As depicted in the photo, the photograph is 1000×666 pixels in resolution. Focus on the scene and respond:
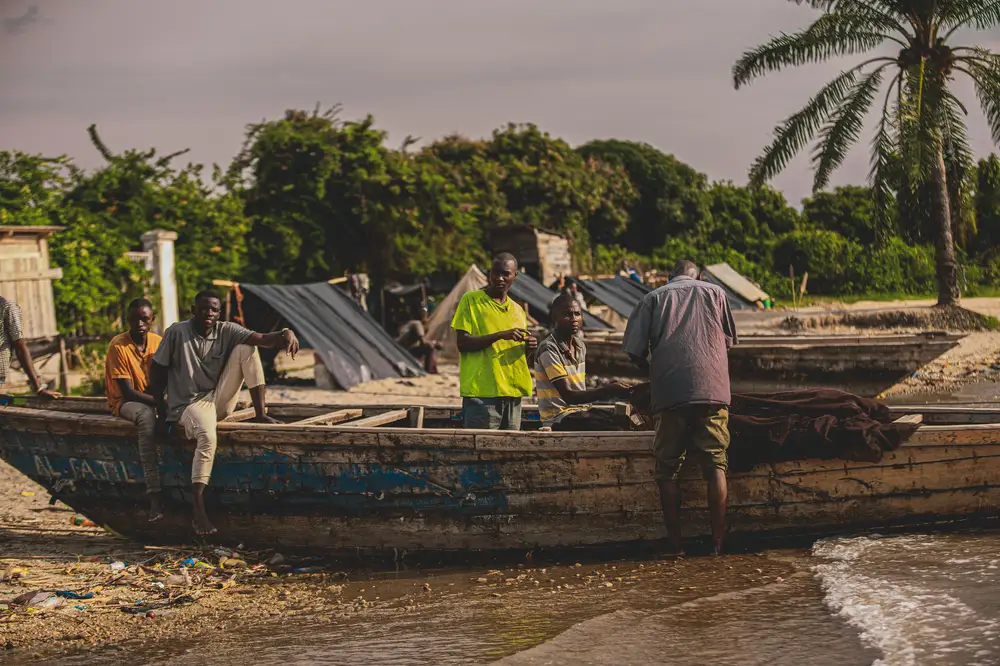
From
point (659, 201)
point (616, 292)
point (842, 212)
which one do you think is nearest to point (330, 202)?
point (616, 292)

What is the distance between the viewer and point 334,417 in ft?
24.2

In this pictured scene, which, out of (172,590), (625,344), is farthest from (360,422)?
(625,344)

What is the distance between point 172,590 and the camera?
575 cm

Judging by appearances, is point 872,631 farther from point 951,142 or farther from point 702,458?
point 951,142

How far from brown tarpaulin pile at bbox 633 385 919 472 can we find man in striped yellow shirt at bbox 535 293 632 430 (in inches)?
30.0

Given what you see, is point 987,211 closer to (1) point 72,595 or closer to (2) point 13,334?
(2) point 13,334

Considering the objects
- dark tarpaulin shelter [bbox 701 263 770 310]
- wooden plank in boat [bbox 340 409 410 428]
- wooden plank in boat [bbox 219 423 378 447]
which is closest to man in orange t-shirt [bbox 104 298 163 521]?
wooden plank in boat [bbox 219 423 378 447]

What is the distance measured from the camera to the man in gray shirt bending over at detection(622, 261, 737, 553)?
548cm

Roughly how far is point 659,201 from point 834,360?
25.2 metres

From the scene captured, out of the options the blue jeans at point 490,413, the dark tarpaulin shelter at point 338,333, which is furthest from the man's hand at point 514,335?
the dark tarpaulin shelter at point 338,333

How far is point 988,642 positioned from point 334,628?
307 cm

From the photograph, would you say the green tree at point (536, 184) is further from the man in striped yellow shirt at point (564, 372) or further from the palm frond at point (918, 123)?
the man in striped yellow shirt at point (564, 372)

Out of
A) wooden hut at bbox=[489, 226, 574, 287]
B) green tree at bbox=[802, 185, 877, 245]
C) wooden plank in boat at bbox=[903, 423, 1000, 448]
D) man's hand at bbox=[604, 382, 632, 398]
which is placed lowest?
wooden plank in boat at bbox=[903, 423, 1000, 448]

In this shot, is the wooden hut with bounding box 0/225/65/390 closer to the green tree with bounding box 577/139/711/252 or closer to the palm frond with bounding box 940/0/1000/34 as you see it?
the palm frond with bounding box 940/0/1000/34
